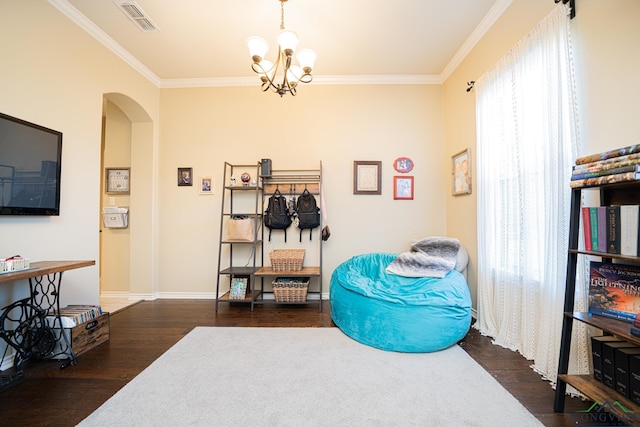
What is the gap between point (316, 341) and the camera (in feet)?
7.68

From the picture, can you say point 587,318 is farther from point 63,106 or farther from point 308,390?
point 63,106

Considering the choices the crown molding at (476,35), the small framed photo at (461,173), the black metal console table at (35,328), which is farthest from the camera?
the small framed photo at (461,173)

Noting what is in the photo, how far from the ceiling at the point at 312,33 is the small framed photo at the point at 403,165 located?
1.12 metres

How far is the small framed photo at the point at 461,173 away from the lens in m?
2.94

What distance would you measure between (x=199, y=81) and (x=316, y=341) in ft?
12.2

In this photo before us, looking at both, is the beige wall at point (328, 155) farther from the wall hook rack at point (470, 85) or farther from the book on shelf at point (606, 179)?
the book on shelf at point (606, 179)

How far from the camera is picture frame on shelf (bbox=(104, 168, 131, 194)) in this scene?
3.68 m

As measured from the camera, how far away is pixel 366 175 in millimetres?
3607

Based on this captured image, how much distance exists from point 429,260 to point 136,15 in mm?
3790

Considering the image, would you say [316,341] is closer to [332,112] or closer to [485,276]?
[485,276]

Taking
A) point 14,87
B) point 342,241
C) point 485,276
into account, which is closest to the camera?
point 14,87

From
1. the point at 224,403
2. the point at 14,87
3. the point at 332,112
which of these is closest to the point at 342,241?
the point at 332,112

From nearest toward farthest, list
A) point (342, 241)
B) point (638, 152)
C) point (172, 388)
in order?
point (638, 152) → point (172, 388) → point (342, 241)

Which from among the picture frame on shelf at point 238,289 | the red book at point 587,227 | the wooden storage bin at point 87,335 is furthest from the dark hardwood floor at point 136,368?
the red book at point 587,227
